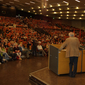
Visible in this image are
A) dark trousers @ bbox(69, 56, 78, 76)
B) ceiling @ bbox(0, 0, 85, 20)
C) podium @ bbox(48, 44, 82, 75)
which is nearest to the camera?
dark trousers @ bbox(69, 56, 78, 76)

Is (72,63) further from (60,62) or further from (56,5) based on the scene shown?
(56,5)

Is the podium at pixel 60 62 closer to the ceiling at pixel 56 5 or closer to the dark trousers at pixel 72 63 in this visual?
the dark trousers at pixel 72 63

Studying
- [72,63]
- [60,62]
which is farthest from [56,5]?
[72,63]

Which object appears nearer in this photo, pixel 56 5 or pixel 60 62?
pixel 60 62

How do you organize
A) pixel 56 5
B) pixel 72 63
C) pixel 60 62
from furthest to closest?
pixel 56 5 < pixel 60 62 < pixel 72 63

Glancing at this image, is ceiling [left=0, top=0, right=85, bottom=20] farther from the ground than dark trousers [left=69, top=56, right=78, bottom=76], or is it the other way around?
ceiling [left=0, top=0, right=85, bottom=20]

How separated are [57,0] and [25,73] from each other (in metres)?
10.6

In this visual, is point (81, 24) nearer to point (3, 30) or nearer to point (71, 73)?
point (3, 30)

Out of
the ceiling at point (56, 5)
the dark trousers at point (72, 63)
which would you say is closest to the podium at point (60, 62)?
the dark trousers at point (72, 63)

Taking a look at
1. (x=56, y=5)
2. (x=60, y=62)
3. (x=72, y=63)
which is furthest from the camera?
(x=56, y=5)

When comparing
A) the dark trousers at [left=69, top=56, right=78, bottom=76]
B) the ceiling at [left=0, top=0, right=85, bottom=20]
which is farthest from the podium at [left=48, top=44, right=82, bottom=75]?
the ceiling at [left=0, top=0, right=85, bottom=20]

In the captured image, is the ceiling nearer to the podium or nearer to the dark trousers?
the podium

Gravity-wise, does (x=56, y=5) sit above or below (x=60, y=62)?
above

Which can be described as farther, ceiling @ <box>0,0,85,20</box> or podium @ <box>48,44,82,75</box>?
ceiling @ <box>0,0,85,20</box>
